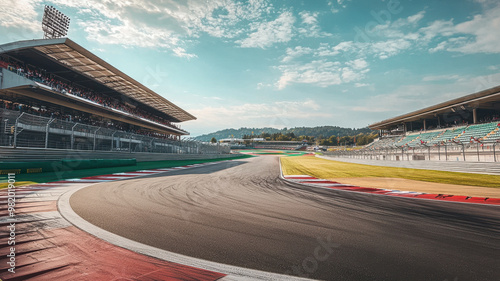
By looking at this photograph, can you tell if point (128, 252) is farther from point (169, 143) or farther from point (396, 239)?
point (169, 143)

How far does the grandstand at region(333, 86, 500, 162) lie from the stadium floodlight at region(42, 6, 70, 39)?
137ft

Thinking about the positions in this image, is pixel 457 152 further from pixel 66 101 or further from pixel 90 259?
pixel 66 101

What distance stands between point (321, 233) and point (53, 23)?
40198 millimetres

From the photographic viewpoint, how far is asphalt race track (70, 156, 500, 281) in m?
2.51

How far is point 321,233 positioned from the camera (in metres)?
3.55

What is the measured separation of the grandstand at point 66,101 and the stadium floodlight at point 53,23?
658 cm

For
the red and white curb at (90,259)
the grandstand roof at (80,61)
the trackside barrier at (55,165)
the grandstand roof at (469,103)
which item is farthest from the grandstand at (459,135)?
the grandstand roof at (80,61)

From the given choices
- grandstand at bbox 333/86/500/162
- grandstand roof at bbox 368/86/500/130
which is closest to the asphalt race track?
grandstand at bbox 333/86/500/162

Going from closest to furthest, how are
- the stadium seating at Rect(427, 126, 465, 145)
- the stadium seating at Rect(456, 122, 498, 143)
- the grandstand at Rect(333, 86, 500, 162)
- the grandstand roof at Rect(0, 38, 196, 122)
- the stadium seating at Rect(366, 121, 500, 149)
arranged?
the grandstand at Rect(333, 86, 500, 162)
the grandstand roof at Rect(0, 38, 196, 122)
the stadium seating at Rect(366, 121, 500, 149)
the stadium seating at Rect(456, 122, 498, 143)
the stadium seating at Rect(427, 126, 465, 145)

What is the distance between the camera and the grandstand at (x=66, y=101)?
1179 cm

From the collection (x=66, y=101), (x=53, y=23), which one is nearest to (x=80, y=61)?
(x=66, y=101)

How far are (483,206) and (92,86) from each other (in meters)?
39.7

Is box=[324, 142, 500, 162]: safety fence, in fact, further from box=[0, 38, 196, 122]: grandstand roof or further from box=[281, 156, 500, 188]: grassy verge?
box=[0, 38, 196, 122]: grandstand roof

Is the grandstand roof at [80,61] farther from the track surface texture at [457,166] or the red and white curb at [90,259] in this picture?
the track surface texture at [457,166]
